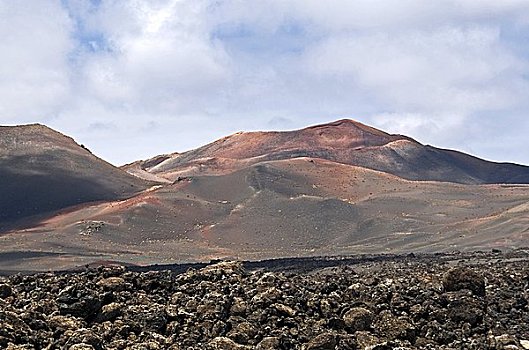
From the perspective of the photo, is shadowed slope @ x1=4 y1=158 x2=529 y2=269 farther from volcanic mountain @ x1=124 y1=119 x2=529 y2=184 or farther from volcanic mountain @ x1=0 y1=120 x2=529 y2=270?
volcanic mountain @ x1=124 y1=119 x2=529 y2=184

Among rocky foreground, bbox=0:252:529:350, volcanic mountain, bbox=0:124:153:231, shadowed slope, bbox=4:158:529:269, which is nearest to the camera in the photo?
rocky foreground, bbox=0:252:529:350

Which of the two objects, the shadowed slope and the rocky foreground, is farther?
the shadowed slope

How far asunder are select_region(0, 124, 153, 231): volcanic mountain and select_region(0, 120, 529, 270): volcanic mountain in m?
0.14

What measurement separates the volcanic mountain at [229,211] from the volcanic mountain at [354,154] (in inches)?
788

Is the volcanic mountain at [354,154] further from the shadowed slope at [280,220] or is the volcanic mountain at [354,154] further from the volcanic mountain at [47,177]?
the shadowed slope at [280,220]

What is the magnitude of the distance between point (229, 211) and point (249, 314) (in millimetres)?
60869

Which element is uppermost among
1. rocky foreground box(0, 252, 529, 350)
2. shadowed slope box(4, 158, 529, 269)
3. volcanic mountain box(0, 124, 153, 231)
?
volcanic mountain box(0, 124, 153, 231)

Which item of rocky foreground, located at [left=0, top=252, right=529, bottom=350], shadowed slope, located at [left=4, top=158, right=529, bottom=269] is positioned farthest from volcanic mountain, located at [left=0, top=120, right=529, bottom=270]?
rocky foreground, located at [left=0, top=252, right=529, bottom=350]

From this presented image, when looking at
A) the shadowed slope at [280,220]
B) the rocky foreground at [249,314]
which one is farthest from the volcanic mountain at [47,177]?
the rocky foreground at [249,314]

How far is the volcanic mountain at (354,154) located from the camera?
11900cm

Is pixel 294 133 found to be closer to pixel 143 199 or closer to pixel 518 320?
pixel 143 199

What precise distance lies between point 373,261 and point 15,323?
32790mm

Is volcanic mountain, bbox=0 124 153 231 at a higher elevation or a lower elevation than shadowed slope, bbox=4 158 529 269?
higher

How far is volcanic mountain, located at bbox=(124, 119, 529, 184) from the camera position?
11900 cm
